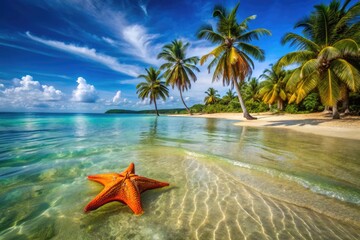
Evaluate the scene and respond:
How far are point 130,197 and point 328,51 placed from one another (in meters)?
16.6

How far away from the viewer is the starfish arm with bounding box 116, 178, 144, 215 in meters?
2.54

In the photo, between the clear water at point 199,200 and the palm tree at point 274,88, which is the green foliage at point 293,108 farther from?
the clear water at point 199,200

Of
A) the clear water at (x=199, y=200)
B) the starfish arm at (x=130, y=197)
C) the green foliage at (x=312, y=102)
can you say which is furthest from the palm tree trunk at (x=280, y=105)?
the starfish arm at (x=130, y=197)

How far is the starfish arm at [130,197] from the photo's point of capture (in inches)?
100

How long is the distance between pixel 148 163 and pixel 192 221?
287cm

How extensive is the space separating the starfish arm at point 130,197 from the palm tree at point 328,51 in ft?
48.4

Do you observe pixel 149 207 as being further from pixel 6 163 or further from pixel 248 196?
pixel 6 163

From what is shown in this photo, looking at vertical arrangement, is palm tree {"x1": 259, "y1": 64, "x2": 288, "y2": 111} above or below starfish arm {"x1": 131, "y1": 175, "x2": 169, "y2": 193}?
above

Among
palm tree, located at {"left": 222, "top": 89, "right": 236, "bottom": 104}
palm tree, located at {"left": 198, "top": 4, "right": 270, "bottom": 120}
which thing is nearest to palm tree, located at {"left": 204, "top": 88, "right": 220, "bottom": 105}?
palm tree, located at {"left": 222, "top": 89, "right": 236, "bottom": 104}

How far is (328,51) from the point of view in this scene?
1252 centimetres

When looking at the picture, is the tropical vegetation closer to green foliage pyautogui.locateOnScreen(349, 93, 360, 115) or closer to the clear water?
green foliage pyautogui.locateOnScreen(349, 93, 360, 115)

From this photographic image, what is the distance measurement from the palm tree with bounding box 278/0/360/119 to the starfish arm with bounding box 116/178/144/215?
48.4ft

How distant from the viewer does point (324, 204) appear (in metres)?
2.86

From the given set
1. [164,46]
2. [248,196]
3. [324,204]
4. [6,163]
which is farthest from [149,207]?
[164,46]
